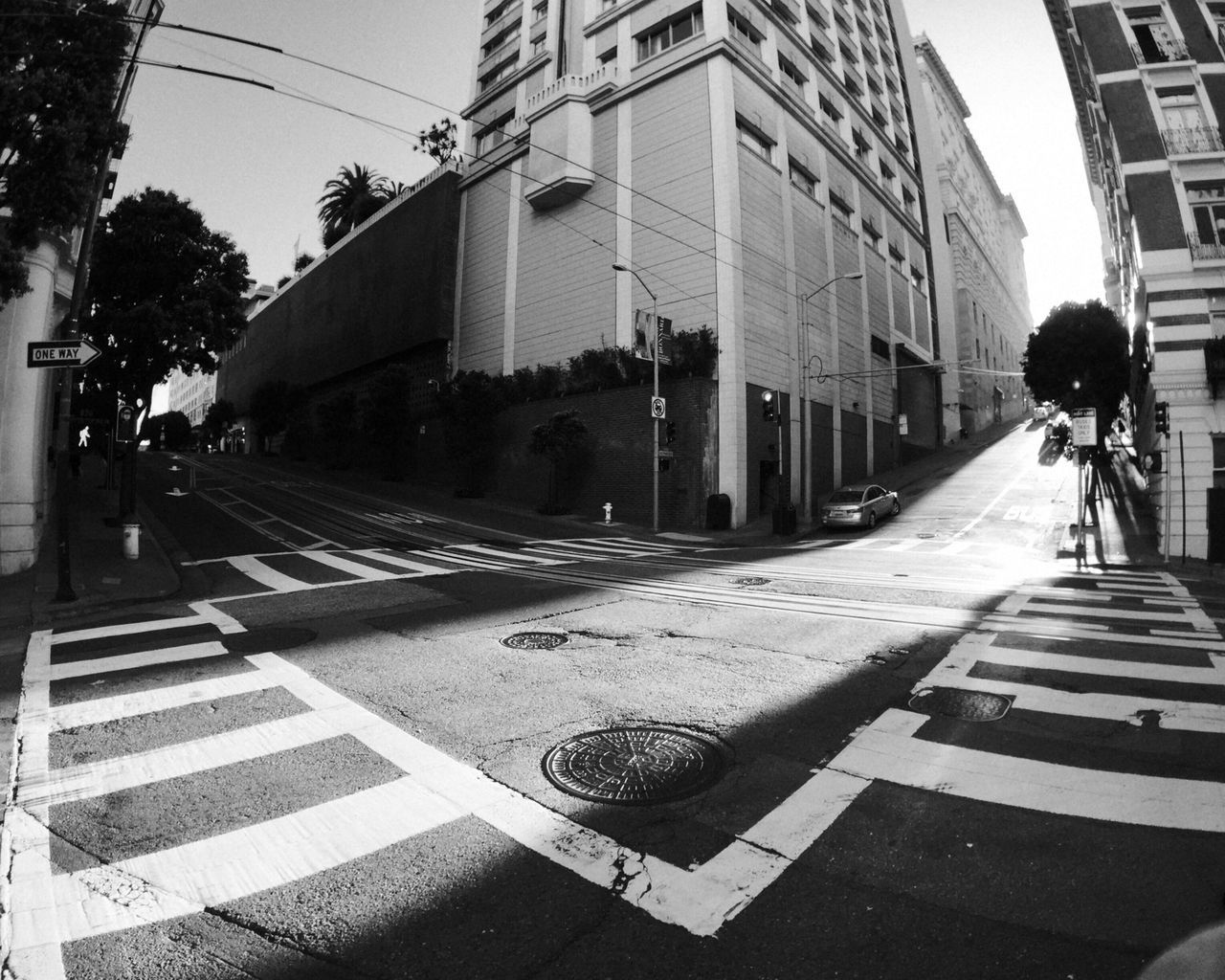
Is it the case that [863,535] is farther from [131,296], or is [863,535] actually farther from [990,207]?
[990,207]

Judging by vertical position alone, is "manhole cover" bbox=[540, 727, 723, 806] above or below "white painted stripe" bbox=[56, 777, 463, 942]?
below

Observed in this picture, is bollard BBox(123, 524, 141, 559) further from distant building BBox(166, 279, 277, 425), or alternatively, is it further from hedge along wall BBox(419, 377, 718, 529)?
distant building BBox(166, 279, 277, 425)

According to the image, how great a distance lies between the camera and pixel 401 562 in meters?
15.5

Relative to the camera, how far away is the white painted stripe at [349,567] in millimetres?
13031

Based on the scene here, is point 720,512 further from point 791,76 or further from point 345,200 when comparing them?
point 345,200

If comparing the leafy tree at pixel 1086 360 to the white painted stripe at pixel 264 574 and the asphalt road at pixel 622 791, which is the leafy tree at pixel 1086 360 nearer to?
the asphalt road at pixel 622 791

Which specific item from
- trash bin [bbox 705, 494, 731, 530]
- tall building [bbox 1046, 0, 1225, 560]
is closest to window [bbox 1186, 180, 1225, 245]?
tall building [bbox 1046, 0, 1225, 560]

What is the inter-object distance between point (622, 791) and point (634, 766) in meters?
0.40

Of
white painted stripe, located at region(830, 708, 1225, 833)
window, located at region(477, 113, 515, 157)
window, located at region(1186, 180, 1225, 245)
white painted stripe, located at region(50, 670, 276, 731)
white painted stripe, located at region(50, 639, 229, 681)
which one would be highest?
window, located at region(477, 113, 515, 157)

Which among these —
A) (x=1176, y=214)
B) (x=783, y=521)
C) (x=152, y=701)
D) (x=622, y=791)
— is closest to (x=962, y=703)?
(x=622, y=791)

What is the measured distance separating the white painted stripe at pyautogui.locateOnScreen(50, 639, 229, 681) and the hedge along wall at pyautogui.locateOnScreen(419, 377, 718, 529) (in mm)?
21997

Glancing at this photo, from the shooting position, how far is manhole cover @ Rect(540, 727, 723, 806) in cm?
382

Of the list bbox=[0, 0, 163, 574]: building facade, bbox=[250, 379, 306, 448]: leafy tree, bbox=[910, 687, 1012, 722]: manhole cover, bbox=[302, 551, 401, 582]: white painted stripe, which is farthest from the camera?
bbox=[250, 379, 306, 448]: leafy tree

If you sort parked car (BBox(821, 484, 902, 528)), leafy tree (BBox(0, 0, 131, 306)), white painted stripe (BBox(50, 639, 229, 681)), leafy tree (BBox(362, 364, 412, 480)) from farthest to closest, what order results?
leafy tree (BBox(362, 364, 412, 480)) → parked car (BBox(821, 484, 902, 528)) → leafy tree (BBox(0, 0, 131, 306)) → white painted stripe (BBox(50, 639, 229, 681))
